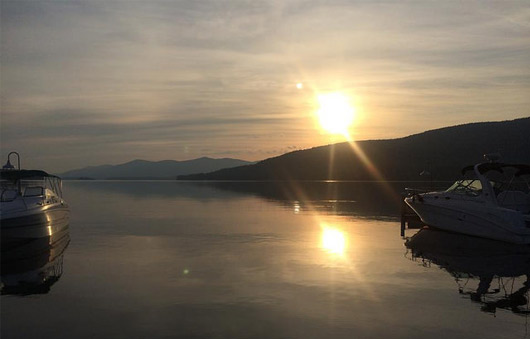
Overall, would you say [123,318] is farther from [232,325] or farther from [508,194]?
[508,194]

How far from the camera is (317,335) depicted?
942 centimetres

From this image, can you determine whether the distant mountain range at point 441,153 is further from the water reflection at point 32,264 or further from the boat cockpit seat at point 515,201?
the water reflection at point 32,264

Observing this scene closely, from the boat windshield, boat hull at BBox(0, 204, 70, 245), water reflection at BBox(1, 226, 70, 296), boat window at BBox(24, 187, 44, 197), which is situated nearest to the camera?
water reflection at BBox(1, 226, 70, 296)

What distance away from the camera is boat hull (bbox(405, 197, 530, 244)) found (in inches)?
773

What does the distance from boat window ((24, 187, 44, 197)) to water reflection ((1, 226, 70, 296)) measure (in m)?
2.09

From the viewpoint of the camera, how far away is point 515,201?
21.9m

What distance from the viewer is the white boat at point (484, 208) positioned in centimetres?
1984

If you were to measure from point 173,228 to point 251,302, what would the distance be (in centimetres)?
1680

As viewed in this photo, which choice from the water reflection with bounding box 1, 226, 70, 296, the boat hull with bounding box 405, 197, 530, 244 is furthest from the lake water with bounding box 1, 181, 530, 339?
the boat hull with bounding box 405, 197, 530, 244

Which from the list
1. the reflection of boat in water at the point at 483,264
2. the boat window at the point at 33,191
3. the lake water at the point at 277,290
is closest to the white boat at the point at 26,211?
the boat window at the point at 33,191

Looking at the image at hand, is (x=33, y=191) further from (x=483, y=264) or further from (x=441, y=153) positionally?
(x=441, y=153)

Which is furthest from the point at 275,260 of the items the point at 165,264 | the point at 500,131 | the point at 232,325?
the point at 500,131

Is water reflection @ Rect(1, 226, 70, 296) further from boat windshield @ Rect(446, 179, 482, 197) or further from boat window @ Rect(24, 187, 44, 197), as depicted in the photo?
boat windshield @ Rect(446, 179, 482, 197)

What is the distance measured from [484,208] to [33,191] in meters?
20.3
